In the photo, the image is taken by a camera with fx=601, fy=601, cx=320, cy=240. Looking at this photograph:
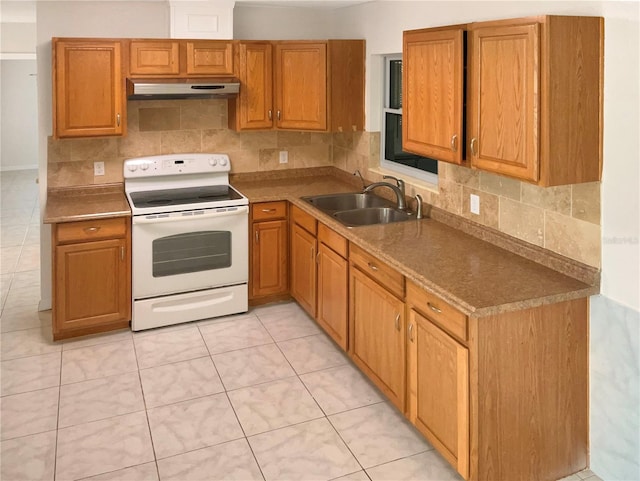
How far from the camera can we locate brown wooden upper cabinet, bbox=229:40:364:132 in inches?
174

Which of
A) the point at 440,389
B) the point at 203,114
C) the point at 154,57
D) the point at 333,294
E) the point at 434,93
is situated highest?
the point at 154,57

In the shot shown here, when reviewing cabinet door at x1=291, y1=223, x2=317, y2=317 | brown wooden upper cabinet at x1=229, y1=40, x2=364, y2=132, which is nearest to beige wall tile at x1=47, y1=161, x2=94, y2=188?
brown wooden upper cabinet at x1=229, y1=40, x2=364, y2=132

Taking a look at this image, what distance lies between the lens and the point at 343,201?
4.46 meters

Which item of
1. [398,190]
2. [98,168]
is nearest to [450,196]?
[398,190]

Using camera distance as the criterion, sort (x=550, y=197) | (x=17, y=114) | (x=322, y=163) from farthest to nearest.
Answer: (x=17, y=114), (x=322, y=163), (x=550, y=197)

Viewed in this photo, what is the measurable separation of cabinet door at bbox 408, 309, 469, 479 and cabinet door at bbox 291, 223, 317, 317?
1.42m

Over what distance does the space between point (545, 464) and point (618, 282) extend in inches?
33.6

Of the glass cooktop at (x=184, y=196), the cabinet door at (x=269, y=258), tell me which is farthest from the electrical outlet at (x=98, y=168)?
the cabinet door at (x=269, y=258)

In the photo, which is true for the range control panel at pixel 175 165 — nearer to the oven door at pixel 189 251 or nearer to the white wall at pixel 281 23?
the oven door at pixel 189 251

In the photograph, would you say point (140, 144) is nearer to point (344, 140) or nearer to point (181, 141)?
point (181, 141)

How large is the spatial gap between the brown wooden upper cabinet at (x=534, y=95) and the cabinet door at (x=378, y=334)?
85 cm

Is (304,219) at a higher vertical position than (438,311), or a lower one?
higher

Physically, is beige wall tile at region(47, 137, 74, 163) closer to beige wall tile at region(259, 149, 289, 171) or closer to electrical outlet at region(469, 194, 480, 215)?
beige wall tile at region(259, 149, 289, 171)

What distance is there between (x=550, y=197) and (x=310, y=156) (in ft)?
8.88
